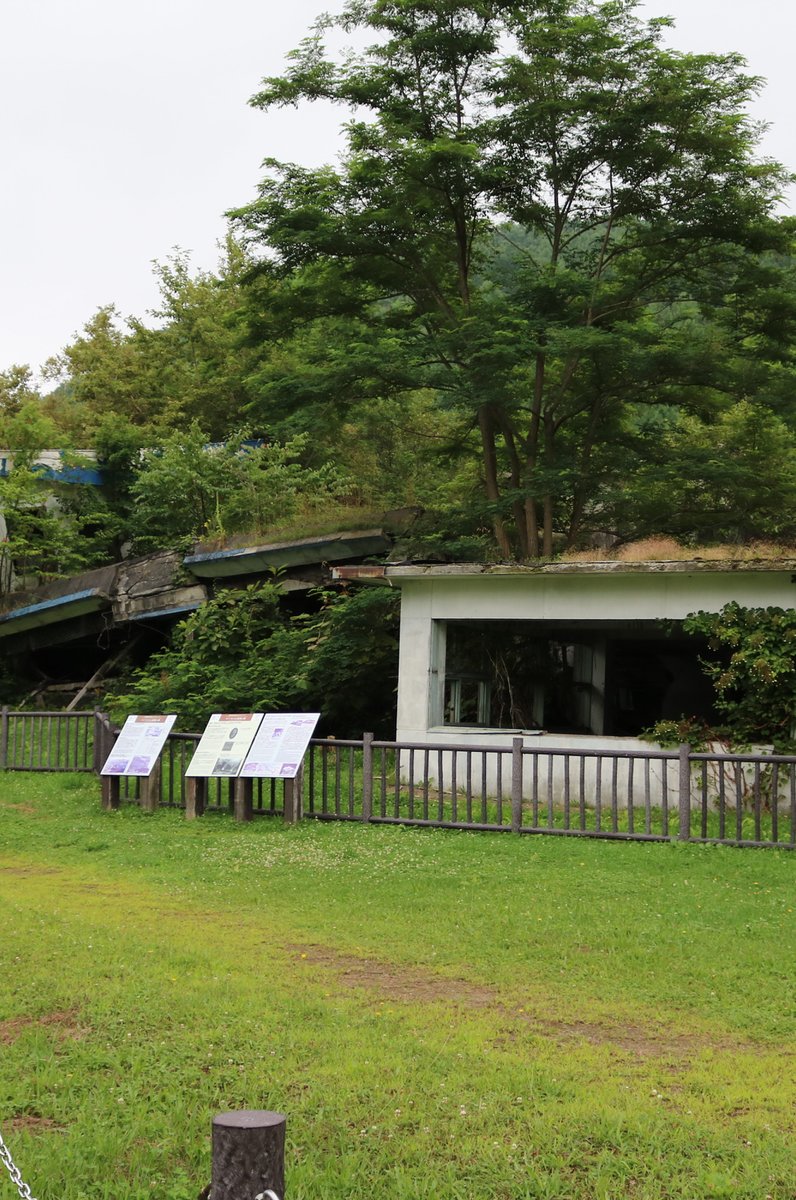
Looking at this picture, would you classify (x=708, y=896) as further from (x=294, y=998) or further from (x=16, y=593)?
(x=16, y=593)

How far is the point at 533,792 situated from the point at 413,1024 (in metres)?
8.09

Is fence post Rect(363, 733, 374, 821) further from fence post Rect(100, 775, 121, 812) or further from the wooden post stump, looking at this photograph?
the wooden post stump

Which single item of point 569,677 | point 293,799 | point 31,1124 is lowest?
point 293,799

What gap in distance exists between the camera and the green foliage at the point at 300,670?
21500 mm

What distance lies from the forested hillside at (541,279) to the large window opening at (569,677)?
8.02ft

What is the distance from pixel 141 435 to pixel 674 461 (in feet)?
54.4

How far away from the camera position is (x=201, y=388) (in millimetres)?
40500

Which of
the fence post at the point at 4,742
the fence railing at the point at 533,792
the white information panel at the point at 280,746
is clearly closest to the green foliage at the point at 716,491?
the fence railing at the point at 533,792

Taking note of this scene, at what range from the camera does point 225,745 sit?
15.5 m

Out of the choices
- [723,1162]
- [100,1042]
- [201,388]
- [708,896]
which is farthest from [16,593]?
[723,1162]

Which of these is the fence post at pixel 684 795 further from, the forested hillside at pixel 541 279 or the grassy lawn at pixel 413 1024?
the forested hillside at pixel 541 279

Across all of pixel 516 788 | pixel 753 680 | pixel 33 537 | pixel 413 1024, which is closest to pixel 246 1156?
pixel 413 1024

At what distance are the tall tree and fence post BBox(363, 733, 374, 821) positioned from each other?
8.79 m

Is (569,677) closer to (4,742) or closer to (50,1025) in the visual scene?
(4,742)
